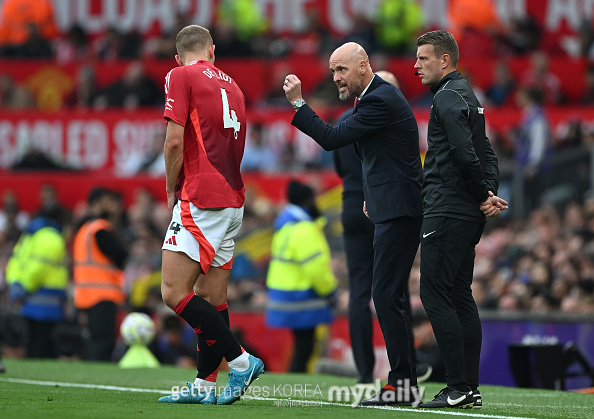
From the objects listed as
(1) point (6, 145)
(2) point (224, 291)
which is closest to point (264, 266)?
(1) point (6, 145)

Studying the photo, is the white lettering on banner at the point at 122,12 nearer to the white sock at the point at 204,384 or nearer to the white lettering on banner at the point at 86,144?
the white lettering on banner at the point at 86,144

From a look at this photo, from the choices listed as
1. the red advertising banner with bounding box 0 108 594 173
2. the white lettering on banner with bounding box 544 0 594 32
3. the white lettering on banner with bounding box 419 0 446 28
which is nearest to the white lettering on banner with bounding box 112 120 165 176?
the red advertising banner with bounding box 0 108 594 173

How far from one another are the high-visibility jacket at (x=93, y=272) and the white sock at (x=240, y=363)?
580cm

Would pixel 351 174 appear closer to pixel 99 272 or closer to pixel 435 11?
pixel 99 272

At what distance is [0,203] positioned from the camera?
58.7ft

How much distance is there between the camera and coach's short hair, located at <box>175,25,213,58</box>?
22.1 feet

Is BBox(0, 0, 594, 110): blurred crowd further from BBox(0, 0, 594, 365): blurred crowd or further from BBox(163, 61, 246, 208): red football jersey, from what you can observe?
BBox(163, 61, 246, 208): red football jersey

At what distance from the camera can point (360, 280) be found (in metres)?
8.41

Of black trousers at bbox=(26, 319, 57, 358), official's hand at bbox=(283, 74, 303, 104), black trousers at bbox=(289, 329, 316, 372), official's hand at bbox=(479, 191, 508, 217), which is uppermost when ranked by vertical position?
official's hand at bbox=(283, 74, 303, 104)

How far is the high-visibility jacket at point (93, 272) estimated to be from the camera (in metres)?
12.0

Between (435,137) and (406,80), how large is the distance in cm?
1254

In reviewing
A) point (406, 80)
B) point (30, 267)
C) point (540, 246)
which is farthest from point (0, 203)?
point (540, 246)

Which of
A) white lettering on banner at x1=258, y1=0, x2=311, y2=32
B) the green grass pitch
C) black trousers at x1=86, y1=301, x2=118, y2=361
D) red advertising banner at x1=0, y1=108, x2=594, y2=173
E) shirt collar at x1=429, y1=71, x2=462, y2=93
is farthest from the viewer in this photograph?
white lettering on banner at x1=258, y1=0, x2=311, y2=32

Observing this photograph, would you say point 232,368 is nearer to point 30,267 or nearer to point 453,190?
point 453,190
